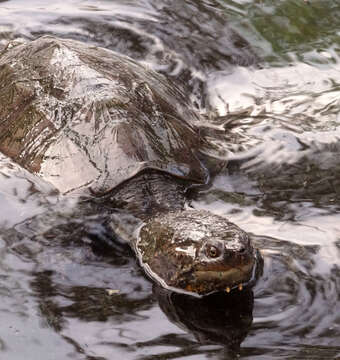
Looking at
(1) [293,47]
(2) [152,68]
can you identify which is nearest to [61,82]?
(2) [152,68]

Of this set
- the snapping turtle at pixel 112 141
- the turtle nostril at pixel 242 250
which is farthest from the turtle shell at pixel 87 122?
the turtle nostril at pixel 242 250

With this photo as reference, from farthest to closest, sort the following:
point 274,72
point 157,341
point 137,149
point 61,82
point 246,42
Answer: point 246,42 → point 274,72 → point 61,82 → point 137,149 → point 157,341

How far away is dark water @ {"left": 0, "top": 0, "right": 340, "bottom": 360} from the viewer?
10.8 feet

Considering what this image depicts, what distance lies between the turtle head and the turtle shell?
0.55 metres

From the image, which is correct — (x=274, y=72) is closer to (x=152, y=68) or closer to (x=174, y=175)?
(x=152, y=68)

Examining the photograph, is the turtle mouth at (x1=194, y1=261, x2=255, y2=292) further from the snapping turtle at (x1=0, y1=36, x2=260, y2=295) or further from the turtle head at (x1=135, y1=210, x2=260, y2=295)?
the snapping turtle at (x1=0, y1=36, x2=260, y2=295)

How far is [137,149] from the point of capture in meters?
4.29

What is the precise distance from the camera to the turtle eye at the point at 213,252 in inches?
134

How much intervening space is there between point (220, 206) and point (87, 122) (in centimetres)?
89

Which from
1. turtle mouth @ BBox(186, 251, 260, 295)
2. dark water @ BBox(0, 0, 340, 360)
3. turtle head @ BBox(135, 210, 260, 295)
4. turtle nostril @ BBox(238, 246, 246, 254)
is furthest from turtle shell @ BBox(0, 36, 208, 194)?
turtle nostril @ BBox(238, 246, 246, 254)

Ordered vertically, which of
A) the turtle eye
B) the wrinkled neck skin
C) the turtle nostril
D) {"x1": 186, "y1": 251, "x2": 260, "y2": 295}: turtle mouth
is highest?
the turtle nostril

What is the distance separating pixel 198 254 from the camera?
350 cm

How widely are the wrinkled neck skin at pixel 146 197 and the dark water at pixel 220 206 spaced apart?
0.17m

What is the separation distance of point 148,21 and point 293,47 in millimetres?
1241
